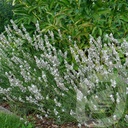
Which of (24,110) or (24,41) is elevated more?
(24,41)

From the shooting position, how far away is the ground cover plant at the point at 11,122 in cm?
357

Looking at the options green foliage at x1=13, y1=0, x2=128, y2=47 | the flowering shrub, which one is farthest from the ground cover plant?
green foliage at x1=13, y1=0, x2=128, y2=47

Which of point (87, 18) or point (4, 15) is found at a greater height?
point (4, 15)

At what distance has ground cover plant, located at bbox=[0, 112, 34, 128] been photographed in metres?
3.57

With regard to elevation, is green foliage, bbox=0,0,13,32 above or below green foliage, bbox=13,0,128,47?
above

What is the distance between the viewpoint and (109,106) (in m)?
3.20

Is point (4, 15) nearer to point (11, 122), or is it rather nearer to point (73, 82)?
point (11, 122)

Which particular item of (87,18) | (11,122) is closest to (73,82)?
(11,122)

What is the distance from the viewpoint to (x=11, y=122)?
11.9 ft

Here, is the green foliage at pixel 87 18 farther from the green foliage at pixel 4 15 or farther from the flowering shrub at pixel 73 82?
the green foliage at pixel 4 15

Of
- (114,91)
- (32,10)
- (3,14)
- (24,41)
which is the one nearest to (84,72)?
(114,91)

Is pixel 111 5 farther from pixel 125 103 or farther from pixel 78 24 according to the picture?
pixel 125 103

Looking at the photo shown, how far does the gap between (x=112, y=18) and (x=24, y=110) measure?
150 cm

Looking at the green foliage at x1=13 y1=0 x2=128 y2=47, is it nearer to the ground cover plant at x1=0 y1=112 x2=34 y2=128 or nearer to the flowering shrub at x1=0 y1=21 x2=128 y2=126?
the flowering shrub at x1=0 y1=21 x2=128 y2=126
